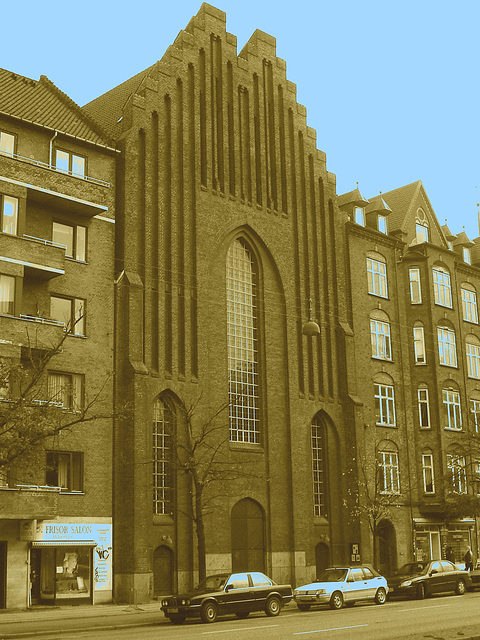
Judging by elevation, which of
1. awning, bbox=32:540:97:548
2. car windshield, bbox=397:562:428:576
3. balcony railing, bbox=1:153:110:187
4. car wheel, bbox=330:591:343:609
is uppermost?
balcony railing, bbox=1:153:110:187

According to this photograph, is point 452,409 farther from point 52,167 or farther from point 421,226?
point 52,167

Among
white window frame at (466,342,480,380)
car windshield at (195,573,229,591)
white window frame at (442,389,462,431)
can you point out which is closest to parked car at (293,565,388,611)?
car windshield at (195,573,229,591)

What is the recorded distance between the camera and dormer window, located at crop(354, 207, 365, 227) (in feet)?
171

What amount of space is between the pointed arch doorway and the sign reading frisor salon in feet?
22.7

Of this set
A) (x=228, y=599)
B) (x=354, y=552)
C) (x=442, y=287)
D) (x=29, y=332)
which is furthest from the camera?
(x=442, y=287)

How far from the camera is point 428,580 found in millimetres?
33844

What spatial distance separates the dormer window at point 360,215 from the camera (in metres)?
52.0

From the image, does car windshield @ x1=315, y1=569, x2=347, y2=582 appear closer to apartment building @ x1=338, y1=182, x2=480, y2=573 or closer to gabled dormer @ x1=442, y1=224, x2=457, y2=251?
apartment building @ x1=338, y1=182, x2=480, y2=573

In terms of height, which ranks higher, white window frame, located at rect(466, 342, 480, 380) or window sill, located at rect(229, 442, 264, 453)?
white window frame, located at rect(466, 342, 480, 380)

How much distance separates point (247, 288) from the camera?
44.2 metres

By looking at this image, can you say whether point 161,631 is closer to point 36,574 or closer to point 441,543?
point 36,574

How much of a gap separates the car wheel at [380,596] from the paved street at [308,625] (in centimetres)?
89

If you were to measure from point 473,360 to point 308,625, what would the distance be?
3632cm

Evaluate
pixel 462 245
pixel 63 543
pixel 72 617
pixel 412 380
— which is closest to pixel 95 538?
pixel 63 543
